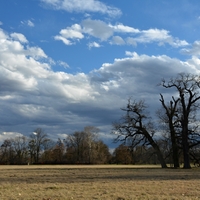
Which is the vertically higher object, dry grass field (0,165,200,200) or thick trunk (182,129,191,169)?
thick trunk (182,129,191,169)

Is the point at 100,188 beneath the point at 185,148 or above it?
beneath

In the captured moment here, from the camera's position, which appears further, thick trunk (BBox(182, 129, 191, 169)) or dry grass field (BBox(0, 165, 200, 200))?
thick trunk (BBox(182, 129, 191, 169))

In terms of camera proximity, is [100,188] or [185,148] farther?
[185,148]

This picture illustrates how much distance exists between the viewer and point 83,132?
373ft

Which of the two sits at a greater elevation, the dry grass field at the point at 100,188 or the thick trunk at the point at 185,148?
the thick trunk at the point at 185,148

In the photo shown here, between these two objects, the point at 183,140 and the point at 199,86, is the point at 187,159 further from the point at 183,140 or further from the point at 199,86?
the point at 199,86

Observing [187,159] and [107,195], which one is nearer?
[107,195]

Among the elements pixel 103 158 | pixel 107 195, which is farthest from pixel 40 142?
pixel 107 195

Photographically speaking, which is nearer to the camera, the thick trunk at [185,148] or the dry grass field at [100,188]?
the dry grass field at [100,188]

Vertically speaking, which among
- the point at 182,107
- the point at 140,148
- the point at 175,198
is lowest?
the point at 175,198

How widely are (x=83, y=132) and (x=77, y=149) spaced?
7853 millimetres

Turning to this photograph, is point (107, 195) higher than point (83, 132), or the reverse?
point (83, 132)

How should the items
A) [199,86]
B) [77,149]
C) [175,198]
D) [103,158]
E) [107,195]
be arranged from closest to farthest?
[175,198] < [107,195] < [199,86] < [103,158] < [77,149]

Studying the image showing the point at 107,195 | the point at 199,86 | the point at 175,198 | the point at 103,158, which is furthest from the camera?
the point at 103,158
